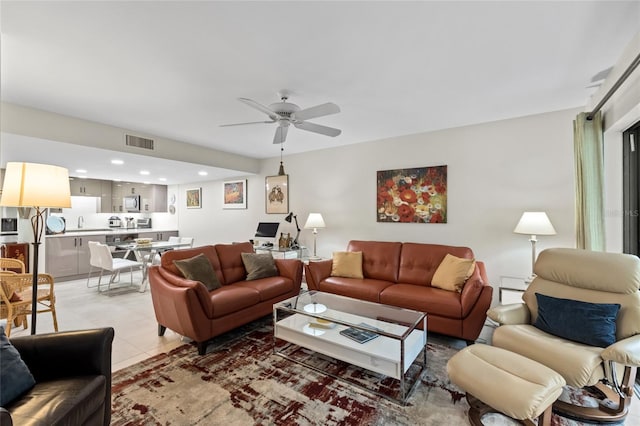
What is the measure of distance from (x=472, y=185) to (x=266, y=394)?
3.44 metres

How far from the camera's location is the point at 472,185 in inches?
149

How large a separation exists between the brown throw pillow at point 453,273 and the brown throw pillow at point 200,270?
98.8 inches

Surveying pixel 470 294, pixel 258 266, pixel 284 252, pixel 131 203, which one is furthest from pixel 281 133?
pixel 131 203

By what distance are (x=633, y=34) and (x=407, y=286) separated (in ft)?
8.99

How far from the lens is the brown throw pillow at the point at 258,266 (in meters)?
3.63

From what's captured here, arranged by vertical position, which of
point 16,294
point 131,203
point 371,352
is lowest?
point 371,352

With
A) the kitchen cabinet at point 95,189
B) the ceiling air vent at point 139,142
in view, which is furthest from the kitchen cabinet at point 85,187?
the ceiling air vent at point 139,142

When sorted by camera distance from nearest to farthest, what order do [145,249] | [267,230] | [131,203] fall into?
[145,249] → [267,230] → [131,203]

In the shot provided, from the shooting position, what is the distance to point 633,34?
75.0 inches

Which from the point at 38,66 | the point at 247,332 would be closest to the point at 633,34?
the point at 247,332

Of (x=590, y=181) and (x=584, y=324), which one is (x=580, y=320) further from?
(x=590, y=181)

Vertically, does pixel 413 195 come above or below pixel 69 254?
A: above

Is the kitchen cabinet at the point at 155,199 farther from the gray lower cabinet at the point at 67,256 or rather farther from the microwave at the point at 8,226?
the microwave at the point at 8,226

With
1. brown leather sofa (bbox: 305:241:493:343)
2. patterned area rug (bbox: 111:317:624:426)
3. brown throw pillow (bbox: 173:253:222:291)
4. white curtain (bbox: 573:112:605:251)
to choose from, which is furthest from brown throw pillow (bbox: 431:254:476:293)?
brown throw pillow (bbox: 173:253:222:291)
